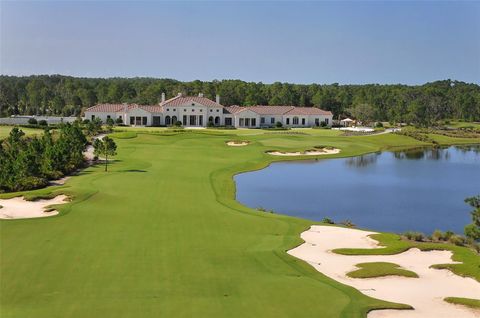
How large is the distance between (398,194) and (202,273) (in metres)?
27.7

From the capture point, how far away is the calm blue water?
3584 cm

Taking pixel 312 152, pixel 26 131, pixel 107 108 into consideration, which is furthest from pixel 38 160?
pixel 107 108

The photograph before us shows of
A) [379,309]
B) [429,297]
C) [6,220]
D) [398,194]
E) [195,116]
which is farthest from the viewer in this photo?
[195,116]

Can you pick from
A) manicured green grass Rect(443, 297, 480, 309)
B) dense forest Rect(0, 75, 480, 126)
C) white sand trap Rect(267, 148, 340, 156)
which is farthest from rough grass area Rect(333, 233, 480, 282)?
dense forest Rect(0, 75, 480, 126)

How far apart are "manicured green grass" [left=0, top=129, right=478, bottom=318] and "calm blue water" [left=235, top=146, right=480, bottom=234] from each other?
14.6ft

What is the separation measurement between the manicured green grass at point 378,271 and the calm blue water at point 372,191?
31.9 ft

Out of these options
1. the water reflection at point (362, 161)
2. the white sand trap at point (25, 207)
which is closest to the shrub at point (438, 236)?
the white sand trap at point (25, 207)

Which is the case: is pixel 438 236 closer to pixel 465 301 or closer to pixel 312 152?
pixel 465 301

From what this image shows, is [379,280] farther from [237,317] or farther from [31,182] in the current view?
[31,182]

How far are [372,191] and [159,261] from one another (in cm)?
2781

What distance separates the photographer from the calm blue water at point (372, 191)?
118 ft

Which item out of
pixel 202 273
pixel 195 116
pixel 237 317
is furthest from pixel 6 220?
pixel 195 116

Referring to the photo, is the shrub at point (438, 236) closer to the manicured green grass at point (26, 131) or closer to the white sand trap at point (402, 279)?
the white sand trap at point (402, 279)

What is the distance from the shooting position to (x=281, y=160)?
224 ft
